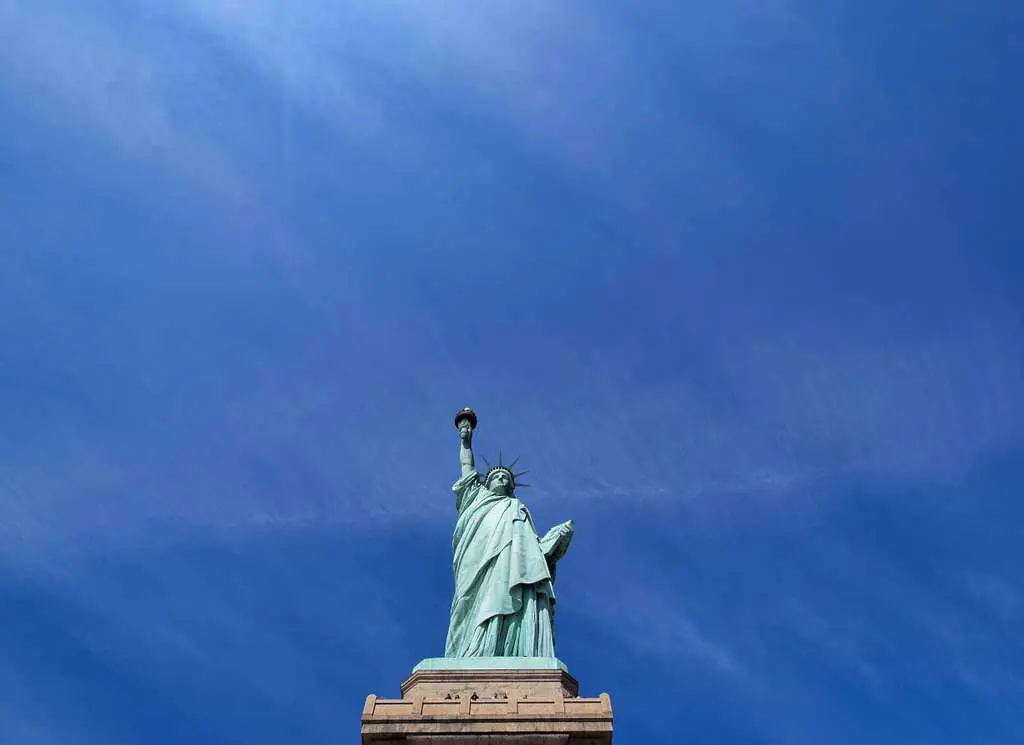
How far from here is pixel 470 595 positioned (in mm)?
21516

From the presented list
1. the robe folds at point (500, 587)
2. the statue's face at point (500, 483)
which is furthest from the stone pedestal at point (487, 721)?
the statue's face at point (500, 483)

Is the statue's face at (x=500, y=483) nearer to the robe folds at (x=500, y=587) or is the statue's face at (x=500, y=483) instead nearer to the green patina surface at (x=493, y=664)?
the robe folds at (x=500, y=587)

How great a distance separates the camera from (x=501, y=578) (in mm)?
21188

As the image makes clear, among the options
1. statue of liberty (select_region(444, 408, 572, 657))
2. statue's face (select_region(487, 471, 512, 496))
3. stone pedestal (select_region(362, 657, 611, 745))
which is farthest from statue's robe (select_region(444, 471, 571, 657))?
stone pedestal (select_region(362, 657, 611, 745))

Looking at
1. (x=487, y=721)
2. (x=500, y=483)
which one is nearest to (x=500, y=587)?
(x=500, y=483)

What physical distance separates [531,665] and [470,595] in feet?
10.5

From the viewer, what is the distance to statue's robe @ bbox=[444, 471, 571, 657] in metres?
20.2

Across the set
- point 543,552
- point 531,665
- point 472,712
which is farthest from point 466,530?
point 472,712

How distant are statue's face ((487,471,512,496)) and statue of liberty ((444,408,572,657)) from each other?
1.4 inches

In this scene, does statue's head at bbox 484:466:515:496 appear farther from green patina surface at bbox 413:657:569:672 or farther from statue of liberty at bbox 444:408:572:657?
green patina surface at bbox 413:657:569:672

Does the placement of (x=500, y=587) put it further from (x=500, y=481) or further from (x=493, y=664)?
(x=500, y=481)

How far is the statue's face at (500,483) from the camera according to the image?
81.5 ft

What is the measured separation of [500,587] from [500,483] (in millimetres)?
4283

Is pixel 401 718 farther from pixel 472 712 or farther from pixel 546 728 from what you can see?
pixel 546 728
